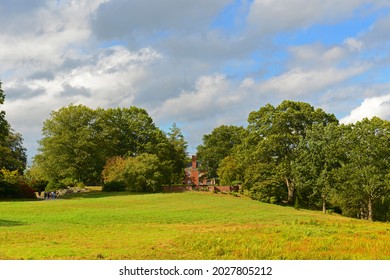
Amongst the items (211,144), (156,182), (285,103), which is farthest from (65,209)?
(211,144)

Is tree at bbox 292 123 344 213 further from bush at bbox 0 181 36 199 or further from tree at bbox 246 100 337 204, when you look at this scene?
bush at bbox 0 181 36 199

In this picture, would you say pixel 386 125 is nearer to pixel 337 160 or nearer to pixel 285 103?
pixel 337 160

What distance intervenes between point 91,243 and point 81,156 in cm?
5732

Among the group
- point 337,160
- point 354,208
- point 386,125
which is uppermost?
point 386,125

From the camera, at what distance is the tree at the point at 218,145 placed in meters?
101

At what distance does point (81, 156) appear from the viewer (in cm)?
7381

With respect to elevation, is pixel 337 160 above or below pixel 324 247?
above

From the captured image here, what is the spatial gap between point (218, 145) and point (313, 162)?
47093 millimetres

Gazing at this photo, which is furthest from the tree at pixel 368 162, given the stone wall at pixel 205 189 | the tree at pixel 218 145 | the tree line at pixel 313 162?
the tree at pixel 218 145

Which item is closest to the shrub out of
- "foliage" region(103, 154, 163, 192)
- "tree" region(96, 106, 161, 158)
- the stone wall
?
"foliage" region(103, 154, 163, 192)

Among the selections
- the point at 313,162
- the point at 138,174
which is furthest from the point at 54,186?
the point at 313,162

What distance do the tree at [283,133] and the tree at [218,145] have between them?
33.9m

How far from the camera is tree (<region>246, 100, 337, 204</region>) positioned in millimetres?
63656
